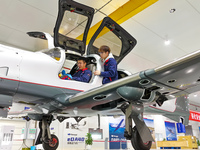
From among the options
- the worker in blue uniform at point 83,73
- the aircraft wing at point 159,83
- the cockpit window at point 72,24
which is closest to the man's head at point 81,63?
the worker in blue uniform at point 83,73

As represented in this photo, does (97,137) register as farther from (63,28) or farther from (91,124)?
(63,28)

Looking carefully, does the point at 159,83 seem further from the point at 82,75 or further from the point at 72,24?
the point at 72,24

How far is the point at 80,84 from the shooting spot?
111 inches

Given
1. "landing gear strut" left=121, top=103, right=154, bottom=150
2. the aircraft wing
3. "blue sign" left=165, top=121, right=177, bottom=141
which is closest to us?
the aircraft wing

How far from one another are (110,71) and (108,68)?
0.50ft

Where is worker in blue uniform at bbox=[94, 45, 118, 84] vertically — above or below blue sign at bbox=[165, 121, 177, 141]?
above

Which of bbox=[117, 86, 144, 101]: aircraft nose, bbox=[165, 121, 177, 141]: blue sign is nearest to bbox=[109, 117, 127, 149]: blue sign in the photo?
bbox=[165, 121, 177, 141]: blue sign

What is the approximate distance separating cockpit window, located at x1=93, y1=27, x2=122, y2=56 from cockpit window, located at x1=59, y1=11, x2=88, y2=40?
409 millimetres

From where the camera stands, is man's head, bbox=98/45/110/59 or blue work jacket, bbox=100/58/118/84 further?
man's head, bbox=98/45/110/59

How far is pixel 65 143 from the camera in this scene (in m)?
8.05

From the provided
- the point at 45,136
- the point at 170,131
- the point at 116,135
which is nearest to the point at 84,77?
the point at 45,136

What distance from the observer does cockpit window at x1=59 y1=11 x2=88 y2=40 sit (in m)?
3.17

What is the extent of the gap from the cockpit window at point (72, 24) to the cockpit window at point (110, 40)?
1.34 feet

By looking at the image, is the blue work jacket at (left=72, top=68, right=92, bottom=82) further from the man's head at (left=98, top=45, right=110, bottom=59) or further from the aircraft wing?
the aircraft wing
